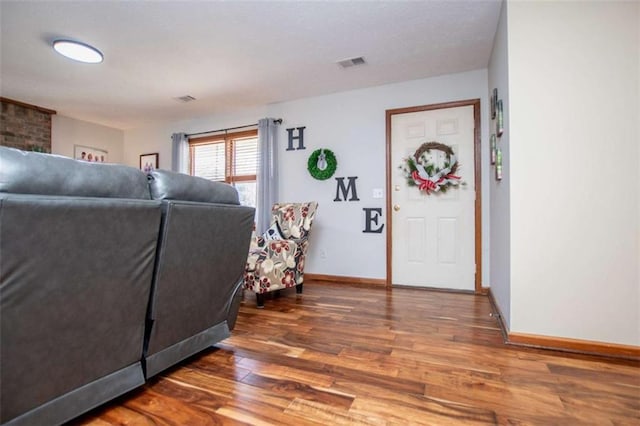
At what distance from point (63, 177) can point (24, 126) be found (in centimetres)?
471

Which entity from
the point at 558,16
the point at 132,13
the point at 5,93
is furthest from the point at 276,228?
the point at 5,93

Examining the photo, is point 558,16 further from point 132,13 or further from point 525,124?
point 132,13

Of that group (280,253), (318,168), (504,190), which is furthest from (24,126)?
(504,190)

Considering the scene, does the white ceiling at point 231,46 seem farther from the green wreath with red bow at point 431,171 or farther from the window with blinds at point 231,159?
the green wreath with red bow at point 431,171

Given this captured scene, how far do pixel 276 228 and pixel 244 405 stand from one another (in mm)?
2301

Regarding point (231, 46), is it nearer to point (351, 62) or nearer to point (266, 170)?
point (351, 62)

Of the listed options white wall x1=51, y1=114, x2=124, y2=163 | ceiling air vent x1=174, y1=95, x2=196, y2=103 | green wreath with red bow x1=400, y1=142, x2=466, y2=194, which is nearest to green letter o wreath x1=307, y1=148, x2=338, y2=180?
green wreath with red bow x1=400, y1=142, x2=466, y2=194

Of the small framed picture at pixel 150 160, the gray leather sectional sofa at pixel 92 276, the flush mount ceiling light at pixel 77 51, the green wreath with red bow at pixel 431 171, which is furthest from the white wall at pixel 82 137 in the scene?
the green wreath with red bow at pixel 431 171

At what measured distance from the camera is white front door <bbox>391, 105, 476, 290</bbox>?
11.0 feet

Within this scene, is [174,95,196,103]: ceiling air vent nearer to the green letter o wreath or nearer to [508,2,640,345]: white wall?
the green letter o wreath

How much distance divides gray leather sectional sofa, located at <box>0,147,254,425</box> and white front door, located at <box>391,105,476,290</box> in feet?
8.06

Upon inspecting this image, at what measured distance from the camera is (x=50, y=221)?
0.93 m

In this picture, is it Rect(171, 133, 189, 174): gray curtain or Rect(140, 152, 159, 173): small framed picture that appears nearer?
Rect(171, 133, 189, 174): gray curtain

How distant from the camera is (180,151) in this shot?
16.1 ft
